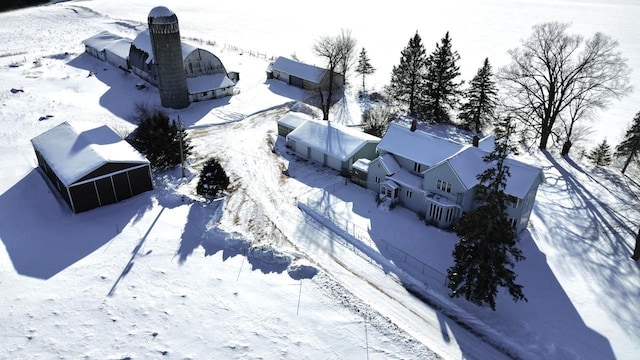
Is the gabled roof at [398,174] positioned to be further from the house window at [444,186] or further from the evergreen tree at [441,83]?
the evergreen tree at [441,83]

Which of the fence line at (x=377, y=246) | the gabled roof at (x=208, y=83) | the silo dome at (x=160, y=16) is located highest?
the silo dome at (x=160, y=16)

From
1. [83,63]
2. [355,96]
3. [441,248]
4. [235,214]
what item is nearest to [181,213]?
[235,214]

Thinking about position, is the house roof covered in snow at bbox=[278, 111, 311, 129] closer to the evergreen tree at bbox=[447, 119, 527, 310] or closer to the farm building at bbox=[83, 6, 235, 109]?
the farm building at bbox=[83, 6, 235, 109]

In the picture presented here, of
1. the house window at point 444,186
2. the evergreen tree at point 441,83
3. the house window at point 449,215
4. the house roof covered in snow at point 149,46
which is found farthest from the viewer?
the house roof covered in snow at point 149,46

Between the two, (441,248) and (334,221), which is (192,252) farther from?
(441,248)

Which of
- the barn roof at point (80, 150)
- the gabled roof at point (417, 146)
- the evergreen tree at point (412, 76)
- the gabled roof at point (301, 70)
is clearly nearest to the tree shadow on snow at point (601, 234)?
the gabled roof at point (417, 146)

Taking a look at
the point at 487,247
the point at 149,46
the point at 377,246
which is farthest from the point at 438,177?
the point at 149,46

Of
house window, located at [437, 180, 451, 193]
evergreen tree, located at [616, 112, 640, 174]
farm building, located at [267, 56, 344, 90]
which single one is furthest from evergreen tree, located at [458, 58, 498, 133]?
house window, located at [437, 180, 451, 193]

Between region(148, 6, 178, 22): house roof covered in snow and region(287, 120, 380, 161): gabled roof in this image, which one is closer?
region(287, 120, 380, 161): gabled roof

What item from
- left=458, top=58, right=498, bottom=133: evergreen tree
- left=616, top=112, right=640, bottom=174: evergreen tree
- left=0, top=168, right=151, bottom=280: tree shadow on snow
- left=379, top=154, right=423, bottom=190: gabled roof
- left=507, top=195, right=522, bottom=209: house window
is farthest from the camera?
left=458, top=58, right=498, bottom=133: evergreen tree
